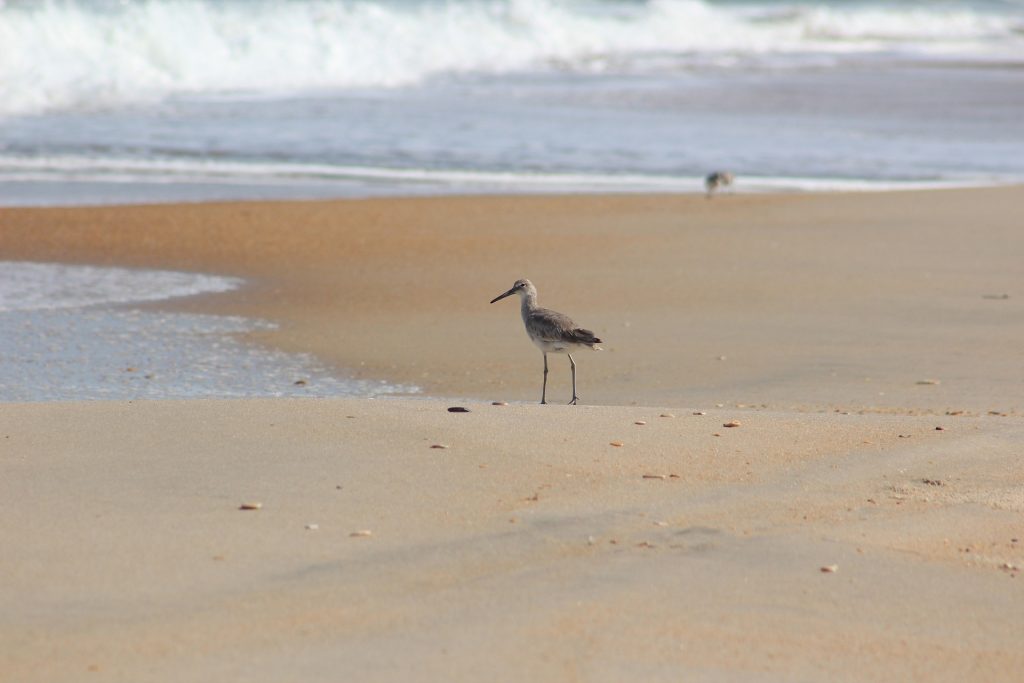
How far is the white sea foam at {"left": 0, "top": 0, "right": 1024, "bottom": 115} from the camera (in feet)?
93.7

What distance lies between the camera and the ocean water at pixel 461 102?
17938 mm

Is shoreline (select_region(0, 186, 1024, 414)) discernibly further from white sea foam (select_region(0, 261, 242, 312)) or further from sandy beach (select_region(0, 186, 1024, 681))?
white sea foam (select_region(0, 261, 242, 312))

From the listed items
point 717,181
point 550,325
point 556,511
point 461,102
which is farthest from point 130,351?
point 461,102

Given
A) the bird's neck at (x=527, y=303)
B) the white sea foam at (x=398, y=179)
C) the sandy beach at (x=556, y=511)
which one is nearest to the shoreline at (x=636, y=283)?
the sandy beach at (x=556, y=511)

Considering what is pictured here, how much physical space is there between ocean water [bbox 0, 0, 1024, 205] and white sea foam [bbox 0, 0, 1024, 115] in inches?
3.4

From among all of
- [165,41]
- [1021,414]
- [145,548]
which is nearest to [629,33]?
[165,41]

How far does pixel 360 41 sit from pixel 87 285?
2457cm

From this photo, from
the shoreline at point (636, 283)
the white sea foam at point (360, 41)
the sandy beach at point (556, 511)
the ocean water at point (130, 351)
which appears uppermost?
the white sea foam at point (360, 41)

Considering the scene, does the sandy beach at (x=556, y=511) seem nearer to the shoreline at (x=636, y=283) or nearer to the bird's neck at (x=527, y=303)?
the shoreline at (x=636, y=283)

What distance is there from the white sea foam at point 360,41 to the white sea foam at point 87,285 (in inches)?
556

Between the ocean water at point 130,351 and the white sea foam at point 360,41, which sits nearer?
the ocean water at point 130,351

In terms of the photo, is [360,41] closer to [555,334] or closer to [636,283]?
[636,283]

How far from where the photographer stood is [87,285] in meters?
11.1

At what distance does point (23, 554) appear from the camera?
4.56m
